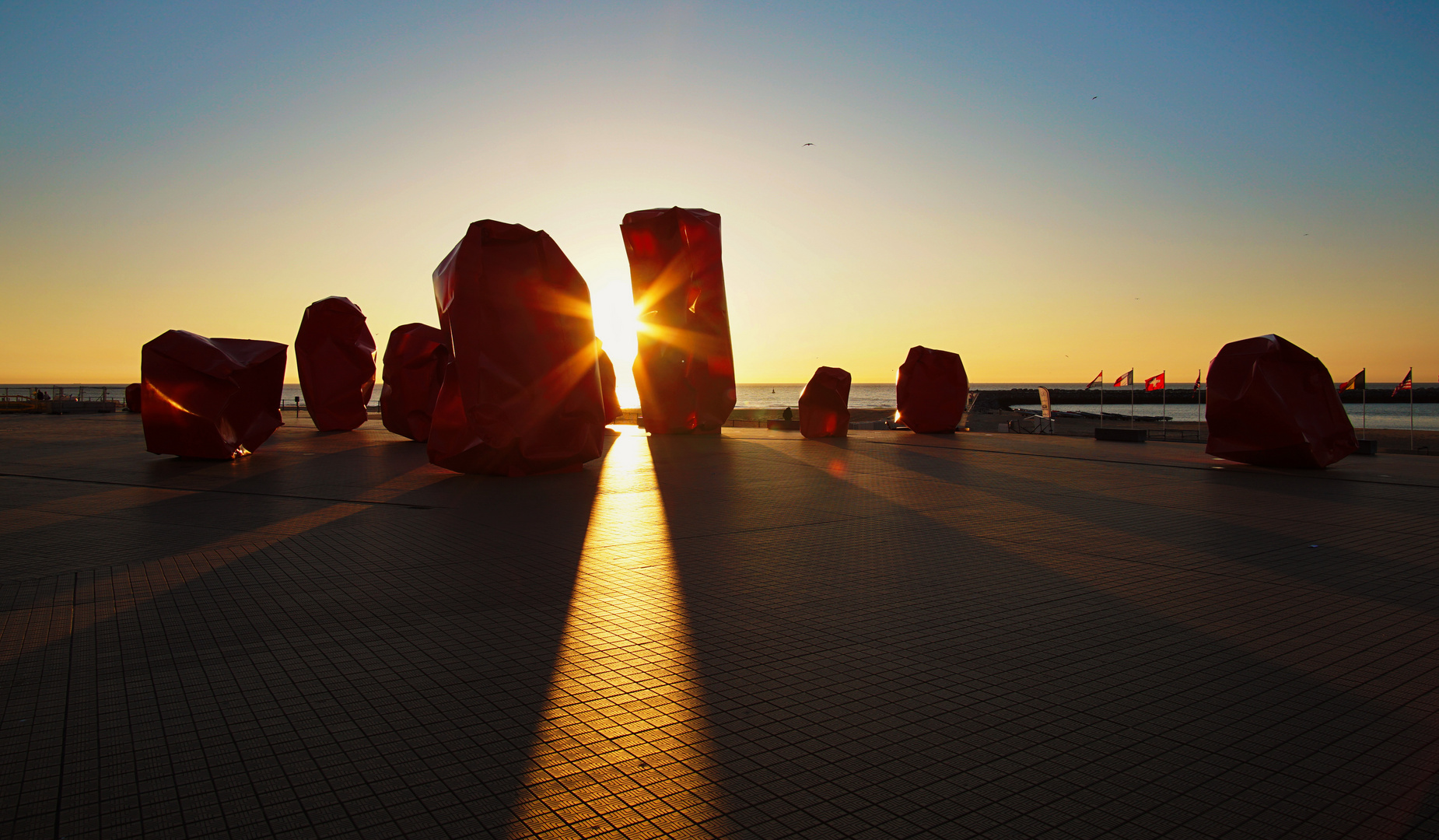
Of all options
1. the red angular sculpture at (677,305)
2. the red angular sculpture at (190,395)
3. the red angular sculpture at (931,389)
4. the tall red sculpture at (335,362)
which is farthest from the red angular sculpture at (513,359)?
the red angular sculpture at (931,389)

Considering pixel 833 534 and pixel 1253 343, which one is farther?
pixel 1253 343

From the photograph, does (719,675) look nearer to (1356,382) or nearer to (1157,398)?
(1356,382)

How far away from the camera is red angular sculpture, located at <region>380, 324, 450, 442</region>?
67.5 feet

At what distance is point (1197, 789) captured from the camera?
3014 mm

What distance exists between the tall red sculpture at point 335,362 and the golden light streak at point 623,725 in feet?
67.5

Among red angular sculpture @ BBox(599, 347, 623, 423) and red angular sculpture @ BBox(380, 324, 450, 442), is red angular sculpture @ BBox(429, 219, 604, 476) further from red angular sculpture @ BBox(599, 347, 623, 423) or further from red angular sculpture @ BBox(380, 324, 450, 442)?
red angular sculpture @ BBox(599, 347, 623, 423)

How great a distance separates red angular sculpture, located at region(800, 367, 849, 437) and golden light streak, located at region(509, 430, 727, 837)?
17.7m

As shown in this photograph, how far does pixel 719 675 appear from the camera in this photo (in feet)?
13.8

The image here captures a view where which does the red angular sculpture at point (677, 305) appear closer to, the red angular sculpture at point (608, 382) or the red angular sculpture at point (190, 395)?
the red angular sculpture at point (608, 382)

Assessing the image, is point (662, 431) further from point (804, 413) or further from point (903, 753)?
point (903, 753)

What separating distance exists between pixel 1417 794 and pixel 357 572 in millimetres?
6159

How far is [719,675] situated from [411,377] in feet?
59.8

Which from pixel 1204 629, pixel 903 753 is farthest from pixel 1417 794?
pixel 1204 629

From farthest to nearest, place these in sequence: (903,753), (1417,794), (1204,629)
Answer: (1204,629), (903,753), (1417,794)
